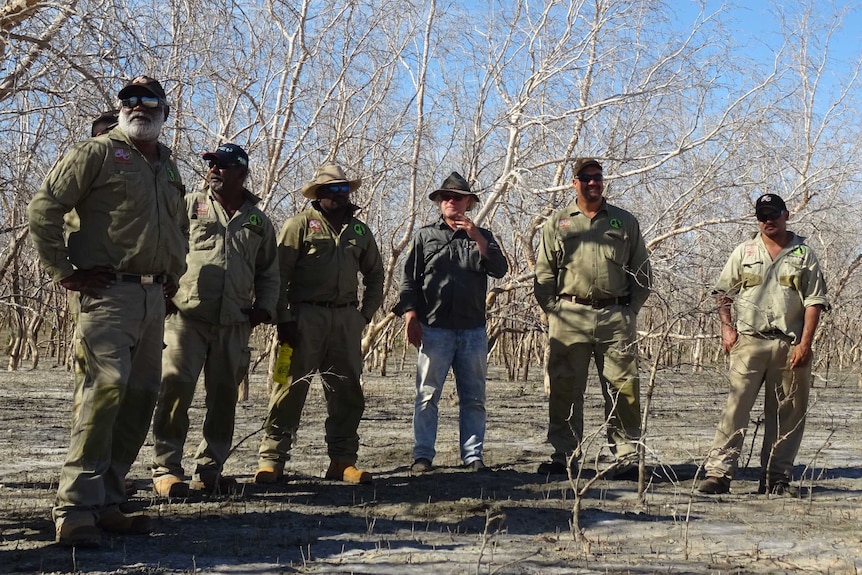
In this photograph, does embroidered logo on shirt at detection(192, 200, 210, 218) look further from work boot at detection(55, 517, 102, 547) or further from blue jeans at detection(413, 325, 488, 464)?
work boot at detection(55, 517, 102, 547)

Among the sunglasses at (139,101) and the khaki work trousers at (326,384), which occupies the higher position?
the sunglasses at (139,101)

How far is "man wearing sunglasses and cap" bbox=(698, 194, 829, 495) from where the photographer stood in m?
6.00

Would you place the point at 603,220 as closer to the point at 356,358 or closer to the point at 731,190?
the point at 356,358

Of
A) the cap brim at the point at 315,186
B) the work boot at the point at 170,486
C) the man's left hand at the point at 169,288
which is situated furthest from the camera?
the cap brim at the point at 315,186

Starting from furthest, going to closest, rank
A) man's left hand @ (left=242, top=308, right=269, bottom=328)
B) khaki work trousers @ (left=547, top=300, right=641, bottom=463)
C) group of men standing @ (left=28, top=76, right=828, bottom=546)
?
khaki work trousers @ (left=547, top=300, right=641, bottom=463) → man's left hand @ (left=242, top=308, right=269, bottom=328) → group of men standing @ (left=28, top=76, right=828, bottom=546)

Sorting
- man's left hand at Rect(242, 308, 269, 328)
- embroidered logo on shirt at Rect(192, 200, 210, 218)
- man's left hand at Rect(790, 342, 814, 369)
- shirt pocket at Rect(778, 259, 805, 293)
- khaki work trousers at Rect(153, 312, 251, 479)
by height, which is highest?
embroidered logo on shirt at Rect(192, 200, 210, 218)

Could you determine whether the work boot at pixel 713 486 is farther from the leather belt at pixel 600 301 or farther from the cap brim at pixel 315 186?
the cap brim at pixel 315 186

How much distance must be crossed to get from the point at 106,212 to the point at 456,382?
2.93 m

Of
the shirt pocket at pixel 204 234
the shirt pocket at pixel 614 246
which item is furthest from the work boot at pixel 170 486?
the shirt pocket at pixel 614 246

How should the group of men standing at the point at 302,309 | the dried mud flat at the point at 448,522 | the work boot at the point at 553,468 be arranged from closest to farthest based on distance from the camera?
the dried mud flat at the point at 448,522 < the group of men standing at the point at 302,309 < the work boot at the point at 553,468

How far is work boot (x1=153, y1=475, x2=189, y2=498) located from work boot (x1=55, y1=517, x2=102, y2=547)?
3.69 feet

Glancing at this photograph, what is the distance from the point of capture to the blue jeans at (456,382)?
6707 mm

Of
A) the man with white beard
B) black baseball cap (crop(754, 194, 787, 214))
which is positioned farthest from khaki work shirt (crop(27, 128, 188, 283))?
black baseball cap (crop(754, 194, 787, 214))

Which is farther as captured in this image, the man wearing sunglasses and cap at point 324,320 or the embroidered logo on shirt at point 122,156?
the man wearing sunglasses and cap at point 324,320
